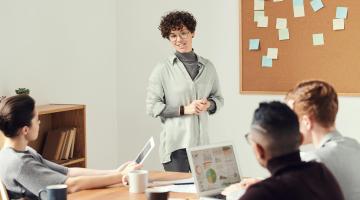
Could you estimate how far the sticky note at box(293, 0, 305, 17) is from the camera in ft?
15.7

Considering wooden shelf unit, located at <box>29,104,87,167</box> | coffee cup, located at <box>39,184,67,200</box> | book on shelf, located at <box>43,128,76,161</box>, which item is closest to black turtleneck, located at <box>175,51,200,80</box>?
wooden shelf unit, located at <box>29,104,87,167</box>

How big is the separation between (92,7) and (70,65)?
60 centimetres

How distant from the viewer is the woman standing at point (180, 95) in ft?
12.6

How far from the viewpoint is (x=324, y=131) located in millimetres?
2330

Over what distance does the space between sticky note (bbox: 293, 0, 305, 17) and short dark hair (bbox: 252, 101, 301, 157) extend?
317 cm

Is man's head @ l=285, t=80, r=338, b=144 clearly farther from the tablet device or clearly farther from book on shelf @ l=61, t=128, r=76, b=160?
book on shelf @ l=61, t=128, r=76, b=160

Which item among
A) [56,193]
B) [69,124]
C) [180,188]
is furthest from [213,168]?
[69,124]

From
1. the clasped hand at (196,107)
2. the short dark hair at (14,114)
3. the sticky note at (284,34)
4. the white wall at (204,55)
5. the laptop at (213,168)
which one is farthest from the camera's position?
the white wall at (204,55)

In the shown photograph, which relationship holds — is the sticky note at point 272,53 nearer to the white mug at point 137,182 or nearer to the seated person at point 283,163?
the white mug at point 137,182

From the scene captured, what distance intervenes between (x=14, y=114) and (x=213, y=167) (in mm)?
957

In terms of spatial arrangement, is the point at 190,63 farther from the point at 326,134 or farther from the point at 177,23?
the point at 326,134

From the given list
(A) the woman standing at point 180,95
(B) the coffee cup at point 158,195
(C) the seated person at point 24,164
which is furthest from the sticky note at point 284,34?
(B) the coffee cup at point 158,195

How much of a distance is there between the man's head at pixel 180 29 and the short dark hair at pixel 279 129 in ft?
7.20

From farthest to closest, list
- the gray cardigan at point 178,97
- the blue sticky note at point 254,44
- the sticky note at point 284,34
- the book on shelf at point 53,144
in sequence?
the blue sticky note at point 254,44 < the sticky note at point 284,34 < the book on shelf at point 53,144 < the gray cardigan at point 178,97
